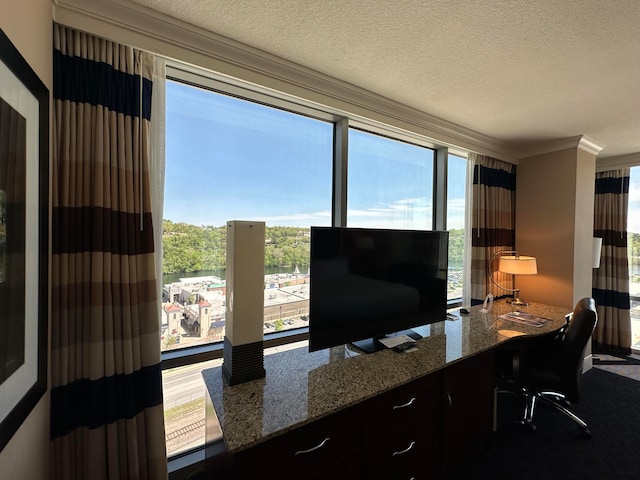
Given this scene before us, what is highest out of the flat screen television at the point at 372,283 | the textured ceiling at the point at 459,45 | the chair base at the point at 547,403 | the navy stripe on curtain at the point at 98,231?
the textured ceiling at the point at 459,45

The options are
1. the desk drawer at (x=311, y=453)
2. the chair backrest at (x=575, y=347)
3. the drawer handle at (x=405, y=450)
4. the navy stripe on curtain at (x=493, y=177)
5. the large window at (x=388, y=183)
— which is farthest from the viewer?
the navy stripe on curtain at (x=493, y=177)

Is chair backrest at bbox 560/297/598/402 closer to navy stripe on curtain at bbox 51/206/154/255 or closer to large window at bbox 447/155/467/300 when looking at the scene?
large window at bbox 447/155/467/300

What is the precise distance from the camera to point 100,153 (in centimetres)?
131

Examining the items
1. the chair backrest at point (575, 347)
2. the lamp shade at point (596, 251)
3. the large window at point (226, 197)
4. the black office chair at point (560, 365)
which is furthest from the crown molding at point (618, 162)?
the large window at point (226, 197)

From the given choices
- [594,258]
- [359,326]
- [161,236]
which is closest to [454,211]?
[594,258]

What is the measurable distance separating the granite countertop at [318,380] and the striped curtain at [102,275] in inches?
16.0

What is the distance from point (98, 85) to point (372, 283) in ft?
5.85

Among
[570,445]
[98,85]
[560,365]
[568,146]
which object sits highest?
[568,146]

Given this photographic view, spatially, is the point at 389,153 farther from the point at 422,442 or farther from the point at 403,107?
the point at 422,442

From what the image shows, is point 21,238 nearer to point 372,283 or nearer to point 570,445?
point 372,283

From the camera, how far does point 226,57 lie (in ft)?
5.30

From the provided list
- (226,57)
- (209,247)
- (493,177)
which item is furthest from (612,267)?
(226,57)

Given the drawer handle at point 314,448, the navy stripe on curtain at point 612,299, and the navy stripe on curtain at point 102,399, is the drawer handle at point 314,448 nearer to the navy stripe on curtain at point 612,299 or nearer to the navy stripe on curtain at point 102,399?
the navy stripe on curtain at point 102,399

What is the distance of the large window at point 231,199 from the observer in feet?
5.61
